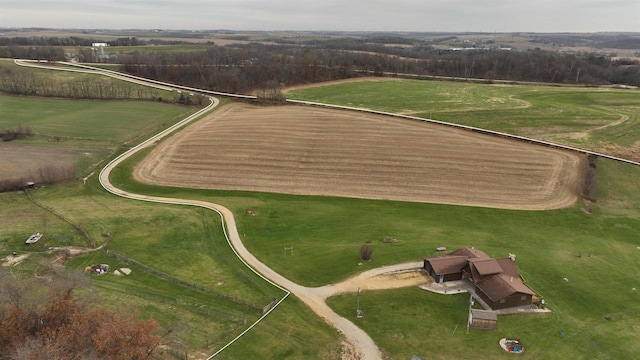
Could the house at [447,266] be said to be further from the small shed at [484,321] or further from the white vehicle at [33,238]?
the white vehicle at [33,238]

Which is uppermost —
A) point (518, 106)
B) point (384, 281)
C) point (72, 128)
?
point (518, 106)

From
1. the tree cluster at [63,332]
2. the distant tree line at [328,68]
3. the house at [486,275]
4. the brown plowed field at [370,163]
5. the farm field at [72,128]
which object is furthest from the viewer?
the distant tree line at [328,68]

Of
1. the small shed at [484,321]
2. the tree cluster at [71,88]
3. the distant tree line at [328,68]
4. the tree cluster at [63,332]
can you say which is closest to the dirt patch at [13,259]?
the tree cluster at [63,332]

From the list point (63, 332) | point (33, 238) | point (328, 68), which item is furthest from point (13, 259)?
point (328, 68)

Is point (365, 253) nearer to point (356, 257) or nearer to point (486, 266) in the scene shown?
point (356, 257)

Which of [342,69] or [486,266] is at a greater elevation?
[342,69]

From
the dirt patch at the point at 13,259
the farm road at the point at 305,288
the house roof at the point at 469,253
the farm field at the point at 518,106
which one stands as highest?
the farm field at the point at 518,106

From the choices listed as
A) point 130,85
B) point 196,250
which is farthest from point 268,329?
point 130,85
